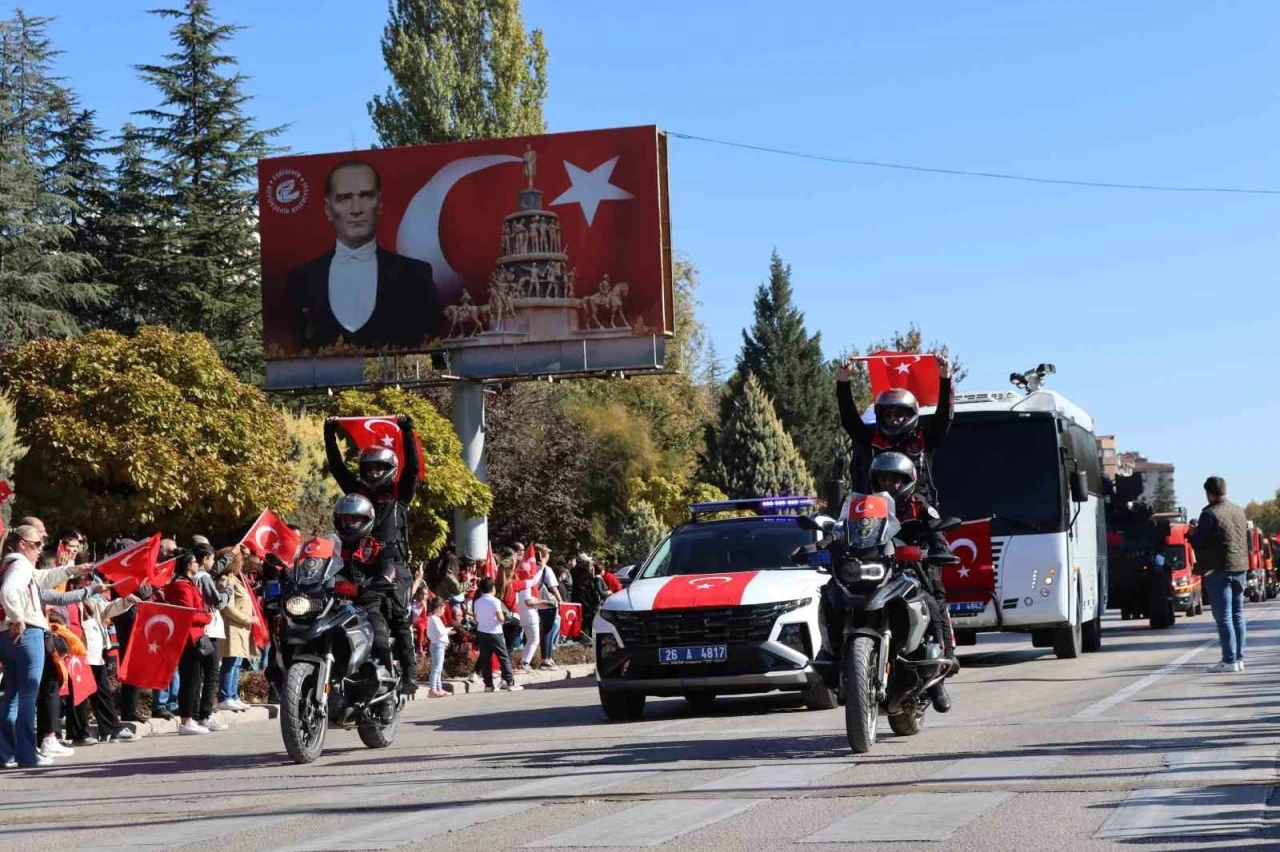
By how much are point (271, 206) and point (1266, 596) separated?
41.9 metres

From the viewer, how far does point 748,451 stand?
71688 mm

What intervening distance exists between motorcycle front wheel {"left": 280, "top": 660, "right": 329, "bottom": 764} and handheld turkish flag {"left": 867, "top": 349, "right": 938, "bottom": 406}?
464 centimetres

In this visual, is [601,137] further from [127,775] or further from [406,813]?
[406,813]

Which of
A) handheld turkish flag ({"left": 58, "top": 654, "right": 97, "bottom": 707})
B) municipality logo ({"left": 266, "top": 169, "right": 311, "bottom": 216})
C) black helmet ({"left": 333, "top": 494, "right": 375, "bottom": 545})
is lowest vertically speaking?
handheld turkish flag ({"left": 58, "top": 654, "right": 97, "bottom": 707})

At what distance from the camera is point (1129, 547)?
114ft

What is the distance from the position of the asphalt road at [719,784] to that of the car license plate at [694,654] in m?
0.49

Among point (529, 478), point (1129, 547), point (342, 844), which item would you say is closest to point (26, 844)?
point (342, 844)

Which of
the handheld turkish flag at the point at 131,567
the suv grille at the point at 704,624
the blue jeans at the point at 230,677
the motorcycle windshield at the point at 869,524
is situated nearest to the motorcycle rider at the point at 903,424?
the motorcycle windshield at the point at 869,524

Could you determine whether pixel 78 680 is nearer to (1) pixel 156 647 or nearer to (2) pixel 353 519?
(1) pixel 156 647

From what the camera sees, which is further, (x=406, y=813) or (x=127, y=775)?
(x=127, y=775)

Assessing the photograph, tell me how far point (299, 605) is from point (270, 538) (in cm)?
810

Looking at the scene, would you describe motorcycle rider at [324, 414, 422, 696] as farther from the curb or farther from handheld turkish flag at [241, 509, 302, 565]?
the curb

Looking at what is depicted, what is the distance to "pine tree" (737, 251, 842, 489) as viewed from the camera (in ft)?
279

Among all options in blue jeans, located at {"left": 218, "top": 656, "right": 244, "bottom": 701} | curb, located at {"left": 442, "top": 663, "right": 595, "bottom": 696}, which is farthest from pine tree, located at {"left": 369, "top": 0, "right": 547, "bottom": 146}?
blue jeans, located at {"left": 218, "top": 656, "right": 244, "bottom": 701}
